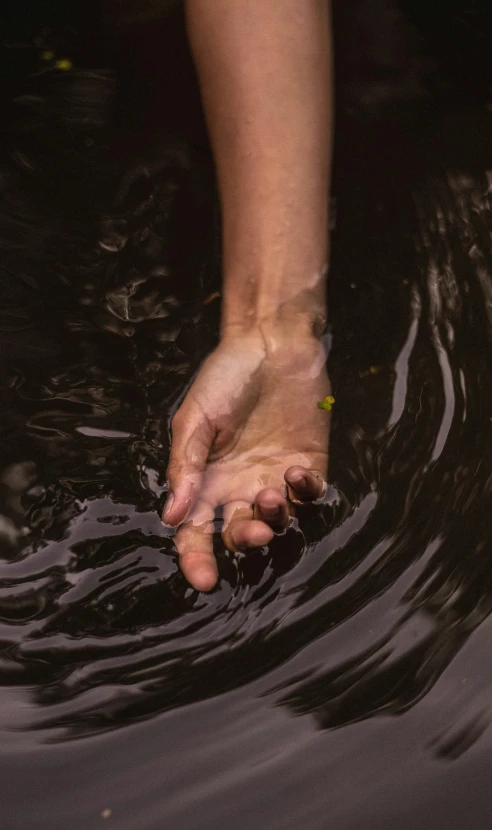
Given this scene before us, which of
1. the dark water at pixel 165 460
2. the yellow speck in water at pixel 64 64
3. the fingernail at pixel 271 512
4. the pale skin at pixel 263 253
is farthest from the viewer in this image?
the yellow speck in water at pixel 64 64

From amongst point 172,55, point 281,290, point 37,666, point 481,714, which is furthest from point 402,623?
point 172,55

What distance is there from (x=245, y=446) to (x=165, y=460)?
0.34 ft

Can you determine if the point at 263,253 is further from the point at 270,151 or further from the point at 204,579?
the point at 204,579

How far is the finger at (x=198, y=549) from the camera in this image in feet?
2.69

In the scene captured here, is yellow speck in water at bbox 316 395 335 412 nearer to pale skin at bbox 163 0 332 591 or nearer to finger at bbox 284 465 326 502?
pale skin at bbox 163 0 332 591

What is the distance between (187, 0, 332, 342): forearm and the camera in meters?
1.08

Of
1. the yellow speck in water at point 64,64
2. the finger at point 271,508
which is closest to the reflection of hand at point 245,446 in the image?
the finger at point 271,508

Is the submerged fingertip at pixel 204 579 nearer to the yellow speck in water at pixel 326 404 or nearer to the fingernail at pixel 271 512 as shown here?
the fingernail at pixel 271 512

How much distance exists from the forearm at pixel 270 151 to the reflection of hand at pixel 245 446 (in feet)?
0.22

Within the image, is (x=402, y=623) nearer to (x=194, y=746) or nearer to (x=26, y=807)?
(x=194, y=746)

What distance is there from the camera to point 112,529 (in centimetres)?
88

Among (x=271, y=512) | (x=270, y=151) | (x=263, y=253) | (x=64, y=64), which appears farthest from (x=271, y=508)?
(x=64, y=64)

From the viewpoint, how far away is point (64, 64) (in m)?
1.31

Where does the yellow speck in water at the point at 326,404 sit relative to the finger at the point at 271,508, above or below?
above
